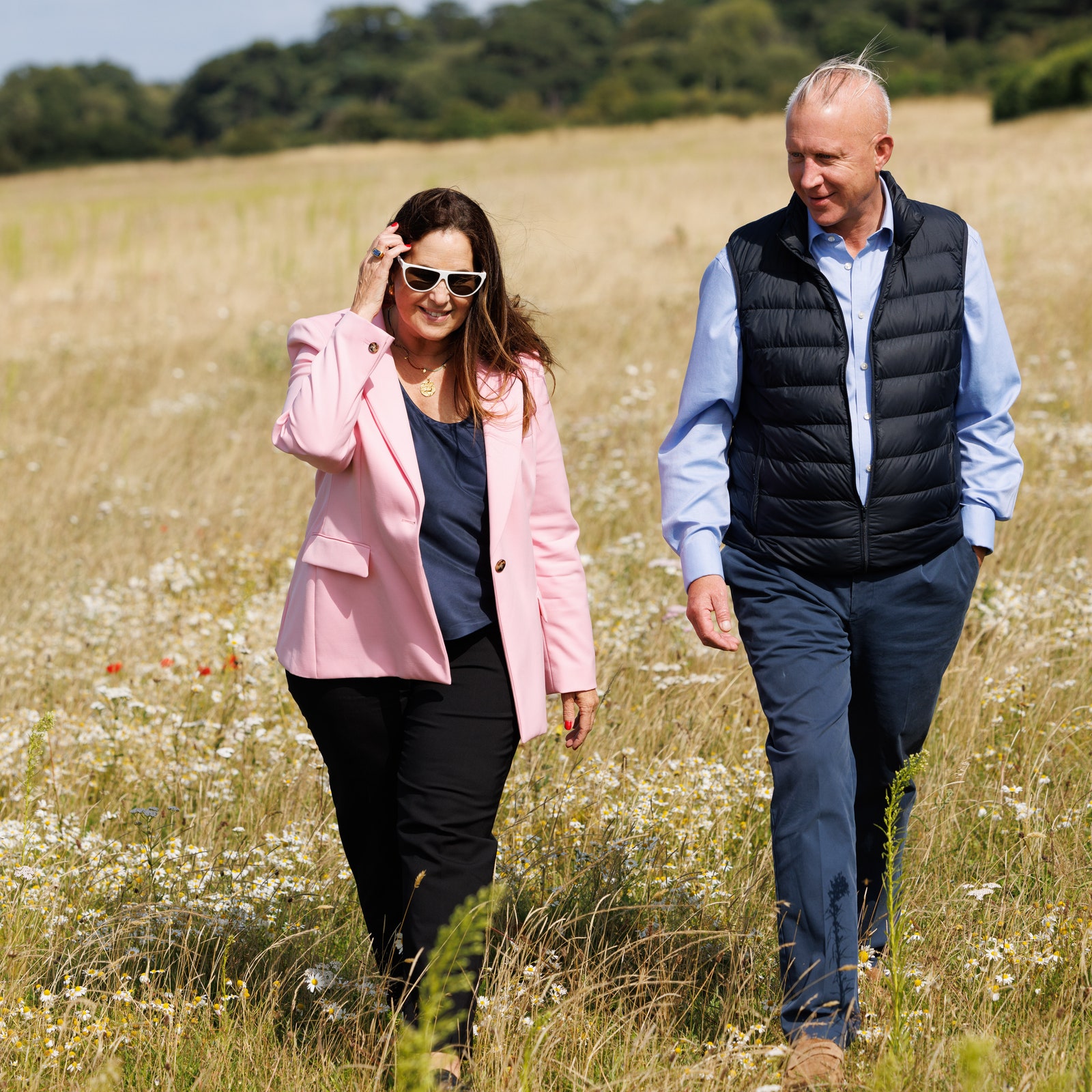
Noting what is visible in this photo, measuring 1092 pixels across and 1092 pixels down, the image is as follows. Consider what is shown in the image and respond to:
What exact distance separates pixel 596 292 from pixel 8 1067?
12.3 m

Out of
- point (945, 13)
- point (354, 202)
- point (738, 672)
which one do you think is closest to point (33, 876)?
point (738, 672)

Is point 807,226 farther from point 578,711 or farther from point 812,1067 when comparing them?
point 812,1067

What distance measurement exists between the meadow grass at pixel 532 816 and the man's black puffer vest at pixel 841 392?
632mm

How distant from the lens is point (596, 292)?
14.3m

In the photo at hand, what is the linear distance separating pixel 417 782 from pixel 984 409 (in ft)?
5.53

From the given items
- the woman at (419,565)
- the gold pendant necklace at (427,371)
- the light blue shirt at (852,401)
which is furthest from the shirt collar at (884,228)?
the gold pendant necklace at (427,371)

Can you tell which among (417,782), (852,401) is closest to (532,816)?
(417,782)

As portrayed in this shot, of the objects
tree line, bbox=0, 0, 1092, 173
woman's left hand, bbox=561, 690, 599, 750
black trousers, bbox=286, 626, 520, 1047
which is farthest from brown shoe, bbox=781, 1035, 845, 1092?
tree line, bbox=0, 0, 1092, 173

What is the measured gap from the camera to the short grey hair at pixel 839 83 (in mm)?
2998

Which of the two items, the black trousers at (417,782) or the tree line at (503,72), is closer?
the black trousers at (417,782)

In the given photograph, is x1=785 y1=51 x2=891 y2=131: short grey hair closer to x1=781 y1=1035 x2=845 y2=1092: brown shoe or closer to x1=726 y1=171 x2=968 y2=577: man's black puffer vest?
x1=726 y1=171 x2=968 y2=577: man's black puffer vest

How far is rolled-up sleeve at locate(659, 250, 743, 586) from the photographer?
307cm

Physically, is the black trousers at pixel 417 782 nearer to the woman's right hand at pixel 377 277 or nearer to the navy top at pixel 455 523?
the navy top at pixel 455 523

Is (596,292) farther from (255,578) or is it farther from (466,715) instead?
(466,715)
